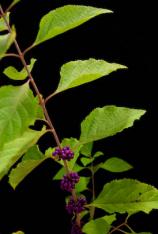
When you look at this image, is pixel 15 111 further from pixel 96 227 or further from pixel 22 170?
pixel 96 227

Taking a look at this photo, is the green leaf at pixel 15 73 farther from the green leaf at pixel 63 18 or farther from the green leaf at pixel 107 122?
the green leaf at pixel 107 122

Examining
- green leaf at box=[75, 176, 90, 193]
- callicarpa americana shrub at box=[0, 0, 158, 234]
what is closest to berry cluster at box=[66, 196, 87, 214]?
callicarpa americana shrub at box=[0, 0, 158, 234]

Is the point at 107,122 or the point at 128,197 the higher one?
the point at 107,122

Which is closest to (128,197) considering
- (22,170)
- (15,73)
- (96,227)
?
(96,227)

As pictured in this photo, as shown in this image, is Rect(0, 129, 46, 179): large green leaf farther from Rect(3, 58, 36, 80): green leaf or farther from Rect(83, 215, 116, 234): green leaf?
Rect(83, 215, 116, 234): green leaf

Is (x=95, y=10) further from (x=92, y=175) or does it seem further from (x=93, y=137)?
(x=92, y=175)

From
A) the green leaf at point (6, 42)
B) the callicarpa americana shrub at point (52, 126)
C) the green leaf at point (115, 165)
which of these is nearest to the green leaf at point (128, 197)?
the callicarpa americana shrub at point (52, 126)
